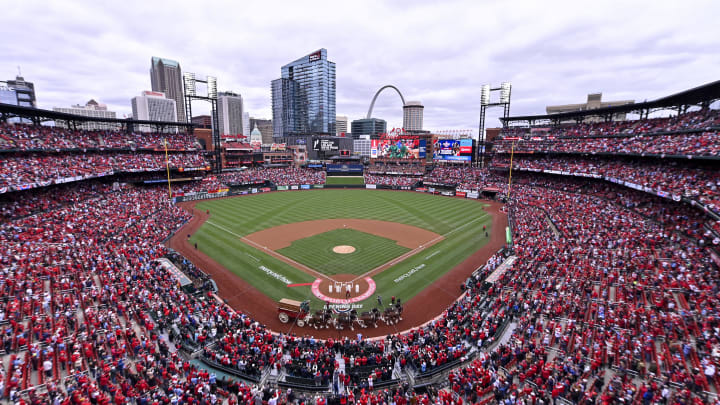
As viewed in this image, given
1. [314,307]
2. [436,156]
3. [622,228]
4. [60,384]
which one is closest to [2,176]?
[60,384]

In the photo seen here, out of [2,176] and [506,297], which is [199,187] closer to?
[2,176]

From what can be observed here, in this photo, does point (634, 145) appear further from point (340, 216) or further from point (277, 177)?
point (277, 177)

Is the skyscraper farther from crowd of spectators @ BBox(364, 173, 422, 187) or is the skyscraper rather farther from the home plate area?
the home plate area

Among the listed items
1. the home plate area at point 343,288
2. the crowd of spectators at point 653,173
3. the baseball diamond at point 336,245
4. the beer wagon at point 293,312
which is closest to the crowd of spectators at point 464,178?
the crowd of spectators at point 653,173

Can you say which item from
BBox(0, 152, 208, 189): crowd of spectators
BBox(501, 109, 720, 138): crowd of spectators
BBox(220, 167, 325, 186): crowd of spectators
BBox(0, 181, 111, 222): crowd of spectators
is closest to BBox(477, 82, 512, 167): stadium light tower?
BBox(501, 109, 720, 138): crowd of spectators

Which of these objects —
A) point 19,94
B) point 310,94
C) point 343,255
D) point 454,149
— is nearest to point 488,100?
point 454,149

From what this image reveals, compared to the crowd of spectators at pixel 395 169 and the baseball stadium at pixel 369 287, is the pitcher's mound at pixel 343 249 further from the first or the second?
the crowd of spectators at pixel 395 169
